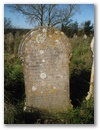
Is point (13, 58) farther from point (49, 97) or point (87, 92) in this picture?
point (87, 92)

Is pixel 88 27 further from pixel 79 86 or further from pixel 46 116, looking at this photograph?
pixel 46 116

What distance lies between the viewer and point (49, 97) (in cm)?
427

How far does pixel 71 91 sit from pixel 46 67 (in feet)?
2.22

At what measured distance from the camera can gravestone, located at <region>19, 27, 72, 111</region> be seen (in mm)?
4176

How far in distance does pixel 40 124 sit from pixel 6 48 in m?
1.10

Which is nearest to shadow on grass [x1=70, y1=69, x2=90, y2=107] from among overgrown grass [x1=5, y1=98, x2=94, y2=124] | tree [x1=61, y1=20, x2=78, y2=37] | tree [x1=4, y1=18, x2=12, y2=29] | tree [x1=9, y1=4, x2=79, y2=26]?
overgrown grass [x1=5, y1=98, x2=94, y2=124]

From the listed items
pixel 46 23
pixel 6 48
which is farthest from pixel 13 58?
pixel 46 23

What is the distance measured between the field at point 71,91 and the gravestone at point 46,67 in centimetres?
15

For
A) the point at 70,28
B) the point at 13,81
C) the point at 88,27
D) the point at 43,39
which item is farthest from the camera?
the point at 13,81

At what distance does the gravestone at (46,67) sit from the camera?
4176 mm

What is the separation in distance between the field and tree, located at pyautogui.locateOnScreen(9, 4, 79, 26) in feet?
0.78

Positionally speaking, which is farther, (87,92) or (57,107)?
(87,92)

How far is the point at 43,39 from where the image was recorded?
417 centimetres

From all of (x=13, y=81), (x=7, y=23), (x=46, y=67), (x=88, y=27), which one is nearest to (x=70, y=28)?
(x=88, y=27)
